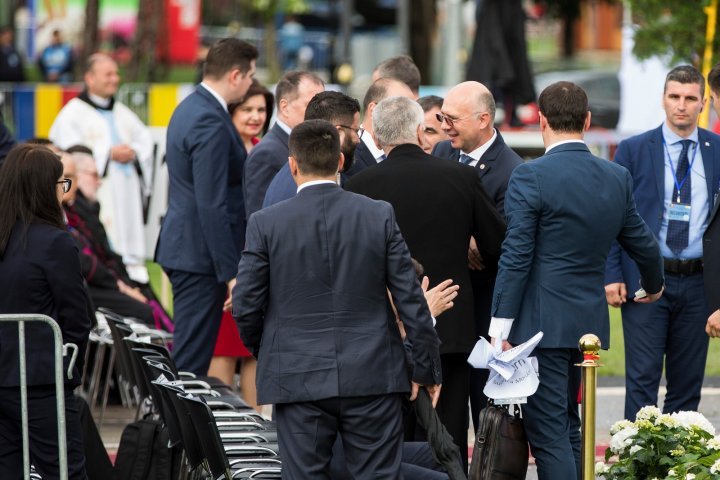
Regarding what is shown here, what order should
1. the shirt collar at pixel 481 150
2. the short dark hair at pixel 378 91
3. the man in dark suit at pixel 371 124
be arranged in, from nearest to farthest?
the shirt collar at pixel 481 150 → the man in dark suit at pixel 371 124 → the short dark hair at pixel 378 91

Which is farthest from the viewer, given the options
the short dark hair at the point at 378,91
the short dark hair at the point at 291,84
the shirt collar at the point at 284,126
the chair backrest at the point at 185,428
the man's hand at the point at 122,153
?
the man's hand at the point at 122,153

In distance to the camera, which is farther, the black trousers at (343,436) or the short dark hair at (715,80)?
the short dark hair at (715,80)

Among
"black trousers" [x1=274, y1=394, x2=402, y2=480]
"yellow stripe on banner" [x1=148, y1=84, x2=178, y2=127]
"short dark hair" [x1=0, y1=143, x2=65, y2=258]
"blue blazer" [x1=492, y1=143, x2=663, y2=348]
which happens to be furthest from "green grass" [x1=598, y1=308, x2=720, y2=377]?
"yellow stripe on banner" [x1=148, y1=84, x2=178, y2=127]

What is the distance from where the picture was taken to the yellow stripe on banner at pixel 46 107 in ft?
63.8

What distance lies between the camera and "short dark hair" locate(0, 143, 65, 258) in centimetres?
636

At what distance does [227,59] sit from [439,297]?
2.76m

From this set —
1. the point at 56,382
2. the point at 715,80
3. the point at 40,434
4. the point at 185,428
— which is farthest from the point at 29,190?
the point at 715,80

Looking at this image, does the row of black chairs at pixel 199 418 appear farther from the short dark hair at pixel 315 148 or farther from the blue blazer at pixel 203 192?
the short dark hair at pixel 315 148

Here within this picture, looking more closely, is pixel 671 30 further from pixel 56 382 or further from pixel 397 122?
pixel 56 382

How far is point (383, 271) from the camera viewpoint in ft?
19.0

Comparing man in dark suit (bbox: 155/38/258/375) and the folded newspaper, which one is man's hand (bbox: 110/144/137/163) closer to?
man in dark suit (bbox: 155/38/258/375)

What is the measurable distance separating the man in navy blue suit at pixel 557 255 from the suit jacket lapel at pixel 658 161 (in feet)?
3.79

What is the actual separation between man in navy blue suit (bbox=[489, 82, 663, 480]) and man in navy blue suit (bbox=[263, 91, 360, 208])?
2.88 feet

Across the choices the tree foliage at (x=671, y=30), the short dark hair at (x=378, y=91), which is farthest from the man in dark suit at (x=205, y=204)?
the tree foliage at (x=671, y=30)
